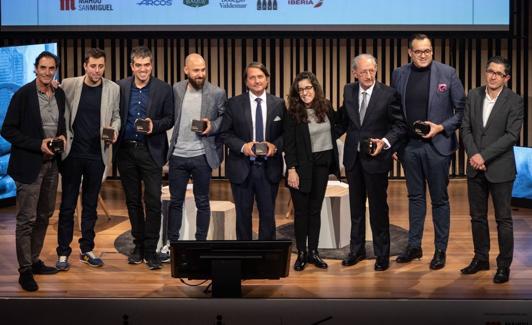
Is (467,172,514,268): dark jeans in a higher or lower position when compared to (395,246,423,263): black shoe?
higher

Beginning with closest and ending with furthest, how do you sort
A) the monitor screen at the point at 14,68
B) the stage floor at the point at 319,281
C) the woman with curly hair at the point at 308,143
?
1. the stage floor at the point at 319,281
2. the woman with curly hair at the point at 308,143
3. the monitor screen at the point at 14,68

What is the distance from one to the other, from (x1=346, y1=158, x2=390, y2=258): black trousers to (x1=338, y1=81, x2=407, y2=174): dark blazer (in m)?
0.06

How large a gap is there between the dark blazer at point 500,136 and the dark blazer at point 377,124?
513mm

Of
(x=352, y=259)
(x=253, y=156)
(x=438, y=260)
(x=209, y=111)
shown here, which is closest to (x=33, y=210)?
(x=209, y=111)

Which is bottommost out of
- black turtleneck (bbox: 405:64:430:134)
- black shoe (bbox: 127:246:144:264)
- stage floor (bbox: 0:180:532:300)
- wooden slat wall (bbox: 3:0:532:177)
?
stage floor (bbox: 0:180:532:300)

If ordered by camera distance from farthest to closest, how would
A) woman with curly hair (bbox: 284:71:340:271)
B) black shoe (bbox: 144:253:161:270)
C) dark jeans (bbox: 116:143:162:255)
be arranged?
black shoe (bbox: 144:253:161:270) → dark jeans (bbox: 116:143:162:255) → woman with curly hair (bbox: 284:71:340:271)

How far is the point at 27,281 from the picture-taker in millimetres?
6305

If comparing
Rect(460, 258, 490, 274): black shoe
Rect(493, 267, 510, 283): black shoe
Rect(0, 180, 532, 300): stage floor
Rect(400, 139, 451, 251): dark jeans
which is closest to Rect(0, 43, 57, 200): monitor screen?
Rect(0, 180, 532, 300): stage floor

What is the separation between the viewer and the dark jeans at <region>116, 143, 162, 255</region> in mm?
6703

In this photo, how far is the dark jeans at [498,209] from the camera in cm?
643

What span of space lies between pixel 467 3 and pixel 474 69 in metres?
1.02

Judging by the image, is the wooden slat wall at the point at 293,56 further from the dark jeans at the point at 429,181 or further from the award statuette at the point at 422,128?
the award statuette at the point at 422,128

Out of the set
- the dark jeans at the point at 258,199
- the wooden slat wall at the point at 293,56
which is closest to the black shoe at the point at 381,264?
the dark jeans at the point at 258,199

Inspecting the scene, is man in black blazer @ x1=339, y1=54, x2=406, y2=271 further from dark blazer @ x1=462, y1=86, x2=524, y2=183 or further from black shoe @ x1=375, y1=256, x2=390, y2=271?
dark blazer @ x1=462, y1=86, x2=524, y2=183
